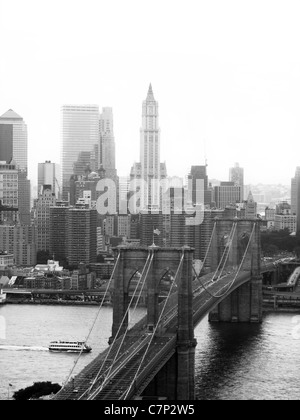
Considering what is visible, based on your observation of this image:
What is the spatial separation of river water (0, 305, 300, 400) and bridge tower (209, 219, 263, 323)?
0.74ft

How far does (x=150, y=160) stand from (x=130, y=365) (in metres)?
9.40

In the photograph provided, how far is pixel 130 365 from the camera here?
4684mm

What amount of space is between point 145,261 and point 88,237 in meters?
7.99

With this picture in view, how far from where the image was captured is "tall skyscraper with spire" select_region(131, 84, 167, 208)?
11.8m

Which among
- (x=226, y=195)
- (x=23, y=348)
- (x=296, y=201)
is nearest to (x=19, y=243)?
(x=226, y=195)

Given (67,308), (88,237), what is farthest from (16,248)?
(67,308)

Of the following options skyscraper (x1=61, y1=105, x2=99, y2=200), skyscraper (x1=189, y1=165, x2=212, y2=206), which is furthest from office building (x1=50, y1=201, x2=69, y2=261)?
skyscraper (x1=189, y1=165, x2=212, y2=206)

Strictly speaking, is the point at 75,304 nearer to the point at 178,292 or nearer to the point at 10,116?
the point at 10,116

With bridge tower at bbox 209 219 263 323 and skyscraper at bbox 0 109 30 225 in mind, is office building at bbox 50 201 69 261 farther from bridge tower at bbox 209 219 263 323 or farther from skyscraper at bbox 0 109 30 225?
bridge tower at bbox 209 219 263 323

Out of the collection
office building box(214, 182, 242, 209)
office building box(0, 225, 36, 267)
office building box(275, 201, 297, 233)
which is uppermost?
office building box(214, 182, 242, 209)

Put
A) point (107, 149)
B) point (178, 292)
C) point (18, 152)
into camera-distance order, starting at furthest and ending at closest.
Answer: point (107, 149) < point (18, 152) < point (178, 292)

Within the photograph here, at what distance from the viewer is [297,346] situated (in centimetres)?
731
